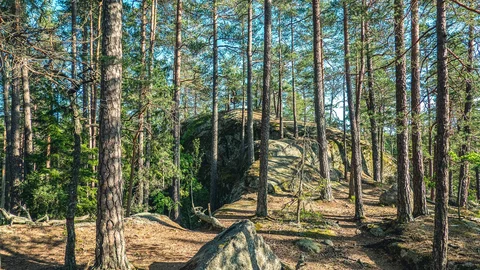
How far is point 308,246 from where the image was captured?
7656 millimetres

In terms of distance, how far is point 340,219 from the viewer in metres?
10.7

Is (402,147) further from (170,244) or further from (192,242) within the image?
(170,244)

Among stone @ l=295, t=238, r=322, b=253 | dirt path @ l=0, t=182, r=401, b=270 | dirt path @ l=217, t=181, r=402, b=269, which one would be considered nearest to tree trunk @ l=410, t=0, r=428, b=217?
dirt path @ l=217, t=181, r=402, b=269

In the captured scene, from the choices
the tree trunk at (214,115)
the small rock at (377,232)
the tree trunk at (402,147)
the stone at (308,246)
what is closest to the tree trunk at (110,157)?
the stone at (308,246)

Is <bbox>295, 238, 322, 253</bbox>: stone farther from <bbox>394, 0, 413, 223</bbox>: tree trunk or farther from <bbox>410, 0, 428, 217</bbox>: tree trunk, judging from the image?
<bbox>410, 0, 428, 217</bbox>: tree trunk

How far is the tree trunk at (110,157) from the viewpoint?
4996 mm

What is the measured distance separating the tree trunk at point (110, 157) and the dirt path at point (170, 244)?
954mm

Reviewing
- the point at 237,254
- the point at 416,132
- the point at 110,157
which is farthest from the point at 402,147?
the point at 110,157

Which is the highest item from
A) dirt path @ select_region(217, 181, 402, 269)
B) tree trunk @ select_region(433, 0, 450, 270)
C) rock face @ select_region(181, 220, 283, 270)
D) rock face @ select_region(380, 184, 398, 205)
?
tree trunk @ select_region(433, 0, 450, 270)

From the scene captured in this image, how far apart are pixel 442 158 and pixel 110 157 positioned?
637 centimetres

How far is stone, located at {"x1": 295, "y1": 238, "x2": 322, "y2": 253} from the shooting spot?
753 centimetres

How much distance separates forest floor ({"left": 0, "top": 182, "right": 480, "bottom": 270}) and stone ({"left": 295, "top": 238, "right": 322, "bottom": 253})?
0.49ft

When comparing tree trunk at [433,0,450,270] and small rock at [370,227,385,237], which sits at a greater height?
tree trunk at [433,0,450,270]

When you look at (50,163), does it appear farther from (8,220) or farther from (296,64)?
(296,64)
